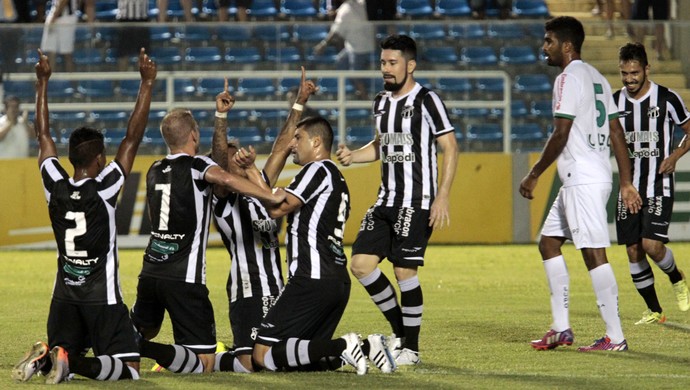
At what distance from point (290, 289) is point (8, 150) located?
36.4ft

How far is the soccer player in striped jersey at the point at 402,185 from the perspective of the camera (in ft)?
28.1

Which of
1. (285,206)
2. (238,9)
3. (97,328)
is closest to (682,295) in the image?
(285,206)

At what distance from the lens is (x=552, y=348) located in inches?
350

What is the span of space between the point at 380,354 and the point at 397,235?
1.21 m

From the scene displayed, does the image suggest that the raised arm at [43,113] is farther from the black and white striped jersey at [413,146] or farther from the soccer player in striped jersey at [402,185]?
the black and white striped jersey at [413,146]

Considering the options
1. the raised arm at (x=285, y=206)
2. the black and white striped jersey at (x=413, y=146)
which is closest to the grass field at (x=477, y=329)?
the raised arm at (x=285, y=206)

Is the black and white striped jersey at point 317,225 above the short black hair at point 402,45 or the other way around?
the other way around

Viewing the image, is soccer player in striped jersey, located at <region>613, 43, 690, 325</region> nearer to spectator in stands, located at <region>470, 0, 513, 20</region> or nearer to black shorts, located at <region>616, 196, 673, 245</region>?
black shorts, located at <region>616, 196, 673, 245</region>

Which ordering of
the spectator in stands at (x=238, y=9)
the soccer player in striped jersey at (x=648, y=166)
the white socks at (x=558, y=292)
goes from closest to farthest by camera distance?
the white socks at (x=558, y=292) → the soccer player in striped jersey at (x=648, y=166) → the spectator in stands at (x=238, y=9)

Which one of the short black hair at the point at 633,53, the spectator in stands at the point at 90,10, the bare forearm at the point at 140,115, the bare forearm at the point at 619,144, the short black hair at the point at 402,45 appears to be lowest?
the bare forearm at the point at 619,144

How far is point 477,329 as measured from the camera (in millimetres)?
10078

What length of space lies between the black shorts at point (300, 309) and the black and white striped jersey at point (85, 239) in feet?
3.06

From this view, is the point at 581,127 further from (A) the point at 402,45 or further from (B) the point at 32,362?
(B) the point at 32,362

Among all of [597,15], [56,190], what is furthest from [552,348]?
[597,15]
